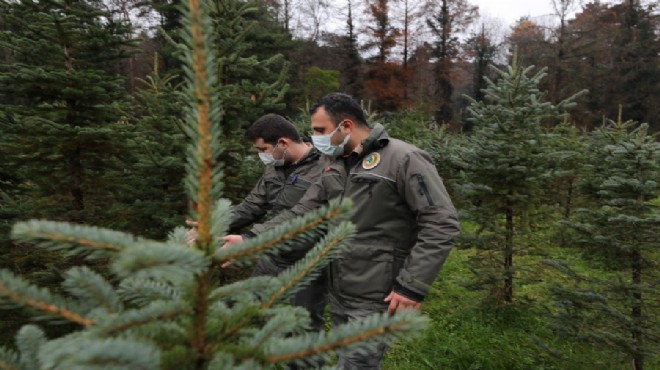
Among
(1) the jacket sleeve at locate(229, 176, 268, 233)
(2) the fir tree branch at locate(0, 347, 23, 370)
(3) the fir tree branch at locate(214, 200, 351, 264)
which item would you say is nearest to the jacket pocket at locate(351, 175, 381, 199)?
(1) the jacket sleeve at locate(229, 176, 268, 233)

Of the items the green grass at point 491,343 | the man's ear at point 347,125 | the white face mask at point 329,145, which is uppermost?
the man's ear at point 347,125

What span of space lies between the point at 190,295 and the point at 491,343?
5350 mm

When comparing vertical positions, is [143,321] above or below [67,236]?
below

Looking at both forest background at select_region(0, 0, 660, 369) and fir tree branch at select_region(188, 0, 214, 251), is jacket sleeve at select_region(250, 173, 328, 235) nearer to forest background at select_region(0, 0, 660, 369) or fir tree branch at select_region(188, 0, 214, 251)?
forest background at select_region(0, 0, 660, 369)

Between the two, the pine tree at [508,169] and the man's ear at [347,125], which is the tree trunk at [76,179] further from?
the pine tree at [508,169]

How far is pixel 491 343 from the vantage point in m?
5.19

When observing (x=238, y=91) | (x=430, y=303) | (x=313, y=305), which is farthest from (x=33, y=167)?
(x=430, y=303)

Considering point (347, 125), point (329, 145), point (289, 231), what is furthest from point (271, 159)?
point (289, 231)

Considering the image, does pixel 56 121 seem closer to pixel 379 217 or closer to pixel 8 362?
pixel 379 217

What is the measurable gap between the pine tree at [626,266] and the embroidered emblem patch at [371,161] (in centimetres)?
244

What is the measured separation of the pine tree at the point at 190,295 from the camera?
67 centimetres

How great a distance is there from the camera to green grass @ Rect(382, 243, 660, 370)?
14.7 ft

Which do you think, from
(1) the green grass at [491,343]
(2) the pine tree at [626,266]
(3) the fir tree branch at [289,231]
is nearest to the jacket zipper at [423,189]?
(3) the fir tree branch at [289,231]

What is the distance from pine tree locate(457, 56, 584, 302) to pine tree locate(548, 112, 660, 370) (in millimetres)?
1396
